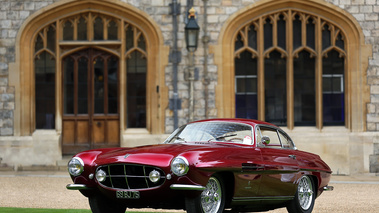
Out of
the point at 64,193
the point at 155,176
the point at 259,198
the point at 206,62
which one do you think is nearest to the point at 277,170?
the point at 259,198

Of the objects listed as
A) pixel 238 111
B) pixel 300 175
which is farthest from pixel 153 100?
pixel 300 175

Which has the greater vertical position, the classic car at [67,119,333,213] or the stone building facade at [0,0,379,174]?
the stone building facade at [0,0,379,174]

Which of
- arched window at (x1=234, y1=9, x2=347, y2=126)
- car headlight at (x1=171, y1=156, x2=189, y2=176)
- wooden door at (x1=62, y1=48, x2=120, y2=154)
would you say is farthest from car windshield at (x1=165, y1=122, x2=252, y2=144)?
wooden door at (x1=62, y1=48, x2=120, y2=154)

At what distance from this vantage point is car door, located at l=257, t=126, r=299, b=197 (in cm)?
874

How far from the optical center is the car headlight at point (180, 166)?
24.4 ft

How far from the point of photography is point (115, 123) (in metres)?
18.6

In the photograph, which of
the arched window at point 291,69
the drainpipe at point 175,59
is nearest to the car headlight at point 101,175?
the drainpipe at point 175,59

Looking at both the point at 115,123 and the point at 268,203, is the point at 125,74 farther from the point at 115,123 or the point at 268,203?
the point at 268,203

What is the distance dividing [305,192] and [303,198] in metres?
0.09

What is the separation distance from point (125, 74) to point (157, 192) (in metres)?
11.2

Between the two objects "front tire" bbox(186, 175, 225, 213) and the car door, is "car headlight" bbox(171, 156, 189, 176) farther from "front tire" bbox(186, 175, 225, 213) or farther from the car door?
the car door

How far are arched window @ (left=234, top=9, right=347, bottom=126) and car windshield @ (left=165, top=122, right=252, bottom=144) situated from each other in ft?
30.8

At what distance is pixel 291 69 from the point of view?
18.4 m

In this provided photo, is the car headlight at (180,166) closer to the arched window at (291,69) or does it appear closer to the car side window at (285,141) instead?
the car side window at (285,141)
